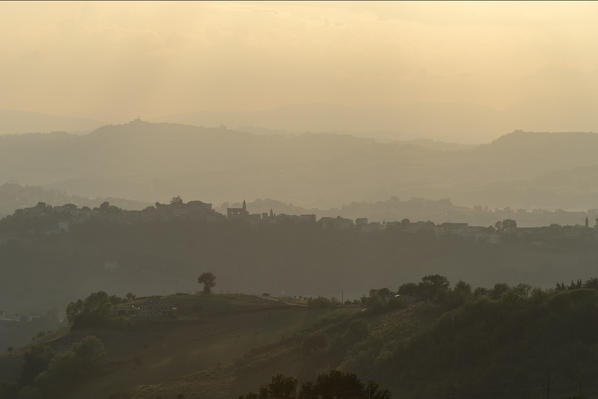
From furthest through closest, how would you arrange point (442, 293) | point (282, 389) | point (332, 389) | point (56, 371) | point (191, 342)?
point (191, 342)
point (442, 293)
point (56, 371)
point (282, 389)
point (332, 389)

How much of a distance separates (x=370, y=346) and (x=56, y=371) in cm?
3264

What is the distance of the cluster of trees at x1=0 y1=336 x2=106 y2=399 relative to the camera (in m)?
102

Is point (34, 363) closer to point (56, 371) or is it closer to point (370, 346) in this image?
point (56, 371)

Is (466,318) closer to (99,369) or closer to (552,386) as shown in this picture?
(552,386)

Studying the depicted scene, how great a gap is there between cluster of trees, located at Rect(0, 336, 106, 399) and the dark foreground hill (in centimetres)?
22

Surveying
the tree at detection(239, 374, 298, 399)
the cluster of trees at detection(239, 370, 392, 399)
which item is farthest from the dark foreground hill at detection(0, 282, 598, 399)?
the tree at detection(239, 374, 298, 399)

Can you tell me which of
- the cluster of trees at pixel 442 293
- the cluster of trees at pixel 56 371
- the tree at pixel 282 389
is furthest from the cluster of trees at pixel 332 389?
the cluster of trees at pixel 56 371

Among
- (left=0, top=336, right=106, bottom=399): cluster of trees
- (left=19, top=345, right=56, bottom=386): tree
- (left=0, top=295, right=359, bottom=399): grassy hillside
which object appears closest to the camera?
(left=0, top=295, right=359, bottom=399): grassy hillside

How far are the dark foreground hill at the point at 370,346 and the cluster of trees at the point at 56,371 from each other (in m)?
0.22

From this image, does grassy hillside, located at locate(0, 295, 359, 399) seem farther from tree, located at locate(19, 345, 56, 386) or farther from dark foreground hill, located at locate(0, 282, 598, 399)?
tree, located at locate(19, 345, 56, 386)


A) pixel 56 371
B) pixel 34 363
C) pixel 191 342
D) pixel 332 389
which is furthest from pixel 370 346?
pixel 332 389

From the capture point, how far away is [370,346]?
93.8m

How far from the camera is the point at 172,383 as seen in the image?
93.9 metres

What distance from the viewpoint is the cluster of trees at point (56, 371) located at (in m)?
102
